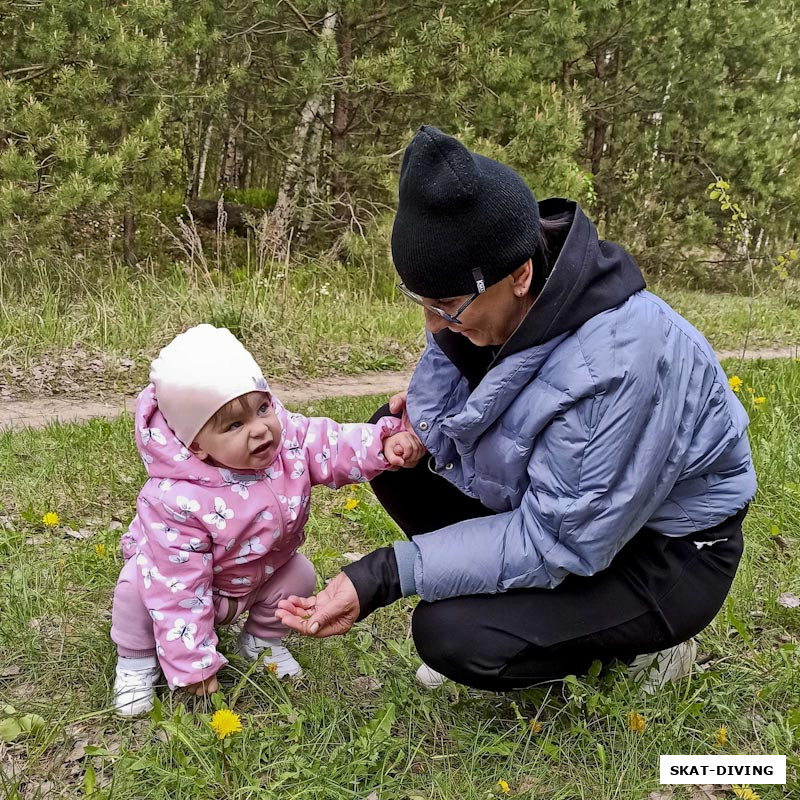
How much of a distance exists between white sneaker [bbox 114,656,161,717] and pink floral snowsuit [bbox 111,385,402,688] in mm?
41

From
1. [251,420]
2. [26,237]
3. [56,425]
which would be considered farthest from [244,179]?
[251,420]

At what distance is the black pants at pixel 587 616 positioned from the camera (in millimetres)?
2002

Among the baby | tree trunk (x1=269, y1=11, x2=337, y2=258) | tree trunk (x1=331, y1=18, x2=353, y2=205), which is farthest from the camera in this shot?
tree trunk (x1=331, y1=18, x2=353, y2=205)

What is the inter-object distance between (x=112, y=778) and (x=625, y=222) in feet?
36.5

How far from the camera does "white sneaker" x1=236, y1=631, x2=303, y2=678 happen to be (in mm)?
2352

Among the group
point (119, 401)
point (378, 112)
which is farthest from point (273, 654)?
point (378, 112)

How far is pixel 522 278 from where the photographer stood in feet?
6.44

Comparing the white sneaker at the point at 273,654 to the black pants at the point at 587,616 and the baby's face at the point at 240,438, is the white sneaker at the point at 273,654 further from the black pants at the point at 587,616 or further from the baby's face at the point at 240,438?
the baby's face at the point at 240,438

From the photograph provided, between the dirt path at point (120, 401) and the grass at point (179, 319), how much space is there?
15 cm

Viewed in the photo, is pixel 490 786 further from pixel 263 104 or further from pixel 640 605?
pixel 263 104

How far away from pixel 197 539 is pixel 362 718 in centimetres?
66

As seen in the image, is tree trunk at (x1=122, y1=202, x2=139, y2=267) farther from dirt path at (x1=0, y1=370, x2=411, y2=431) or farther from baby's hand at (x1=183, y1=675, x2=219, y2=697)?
baby's hand at (x1=183, y1=675, x2=219, y2=697)

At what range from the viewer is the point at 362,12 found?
800cm

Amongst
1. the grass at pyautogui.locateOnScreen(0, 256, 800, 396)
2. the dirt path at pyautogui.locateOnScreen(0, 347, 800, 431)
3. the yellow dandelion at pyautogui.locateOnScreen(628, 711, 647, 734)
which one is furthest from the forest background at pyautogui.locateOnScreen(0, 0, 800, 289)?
the yellow dandelion at pyautogui.locateOnScreen(628, 711, 647, 734)
